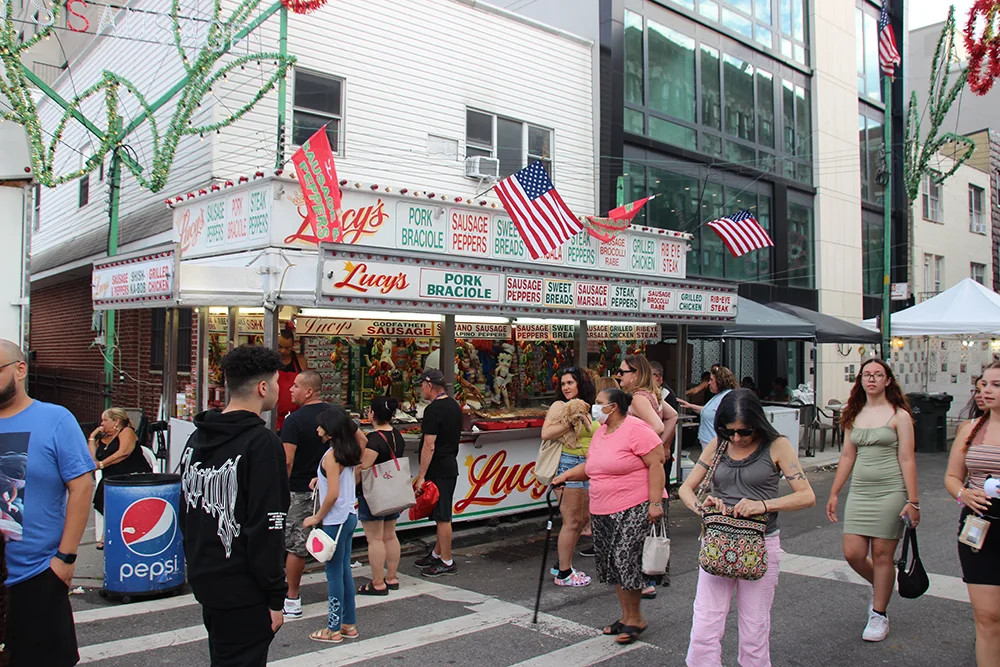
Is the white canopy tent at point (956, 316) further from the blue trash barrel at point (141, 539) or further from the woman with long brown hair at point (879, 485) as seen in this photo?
the blue trash barrel at point (141, 539)

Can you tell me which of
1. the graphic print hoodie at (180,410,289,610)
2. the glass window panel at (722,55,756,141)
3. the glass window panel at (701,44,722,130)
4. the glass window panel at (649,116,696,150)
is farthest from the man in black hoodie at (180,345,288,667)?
the glass window panel at (722,55,756,141)

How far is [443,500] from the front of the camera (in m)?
7.40

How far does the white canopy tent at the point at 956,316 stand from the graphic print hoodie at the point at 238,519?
637 inches

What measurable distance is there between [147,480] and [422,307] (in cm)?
284

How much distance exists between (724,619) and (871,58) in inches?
887

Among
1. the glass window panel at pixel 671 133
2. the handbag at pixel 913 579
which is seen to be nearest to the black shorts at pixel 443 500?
the handbag at pixel 913 579

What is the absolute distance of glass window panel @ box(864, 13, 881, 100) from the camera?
22.6m

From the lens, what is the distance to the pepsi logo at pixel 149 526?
20.8ft

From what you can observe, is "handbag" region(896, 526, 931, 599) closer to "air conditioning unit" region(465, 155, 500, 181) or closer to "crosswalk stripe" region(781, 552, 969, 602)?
"crosswalk stripe" region(781, 552, 969, 602)

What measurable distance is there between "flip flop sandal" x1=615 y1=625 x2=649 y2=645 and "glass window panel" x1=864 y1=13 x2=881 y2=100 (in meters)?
21.2

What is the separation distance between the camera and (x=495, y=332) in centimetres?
1051

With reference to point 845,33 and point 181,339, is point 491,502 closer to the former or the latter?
point 181,339

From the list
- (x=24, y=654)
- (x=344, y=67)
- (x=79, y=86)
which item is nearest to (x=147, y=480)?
(x=24, y=654)

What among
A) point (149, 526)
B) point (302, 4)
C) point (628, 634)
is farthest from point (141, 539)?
point (302, 4)
